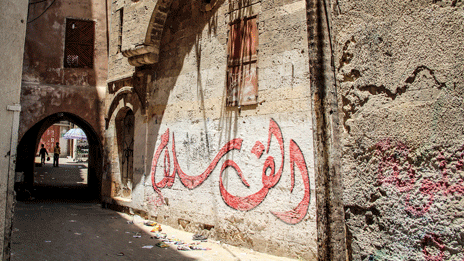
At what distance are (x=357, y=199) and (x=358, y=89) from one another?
1.79ft

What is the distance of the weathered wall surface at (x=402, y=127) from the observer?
55.9 inches

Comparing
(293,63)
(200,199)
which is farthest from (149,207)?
(293,63)

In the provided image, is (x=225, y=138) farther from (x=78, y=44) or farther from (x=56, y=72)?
(x=78, y=44)

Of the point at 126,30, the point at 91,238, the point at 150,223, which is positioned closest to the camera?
the point at 91,238

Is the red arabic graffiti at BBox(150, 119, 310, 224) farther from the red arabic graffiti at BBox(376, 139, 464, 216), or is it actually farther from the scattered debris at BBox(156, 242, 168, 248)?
the red arabic graffiti at BBox(376, 139, 464, 216)

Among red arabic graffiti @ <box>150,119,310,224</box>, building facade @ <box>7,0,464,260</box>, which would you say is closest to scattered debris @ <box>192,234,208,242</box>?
building facade @ <box>7,0,464,260</box>

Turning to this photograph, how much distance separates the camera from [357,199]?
65.7 inches

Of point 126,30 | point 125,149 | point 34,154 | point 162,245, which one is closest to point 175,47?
point 126,30

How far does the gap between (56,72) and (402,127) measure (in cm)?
1105

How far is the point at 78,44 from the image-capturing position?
10.8m

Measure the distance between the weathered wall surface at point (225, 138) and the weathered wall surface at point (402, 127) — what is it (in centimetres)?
325

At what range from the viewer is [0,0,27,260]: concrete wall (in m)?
3.16

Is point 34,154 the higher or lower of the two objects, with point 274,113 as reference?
lower

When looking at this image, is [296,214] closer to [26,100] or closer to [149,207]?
[149,207]
